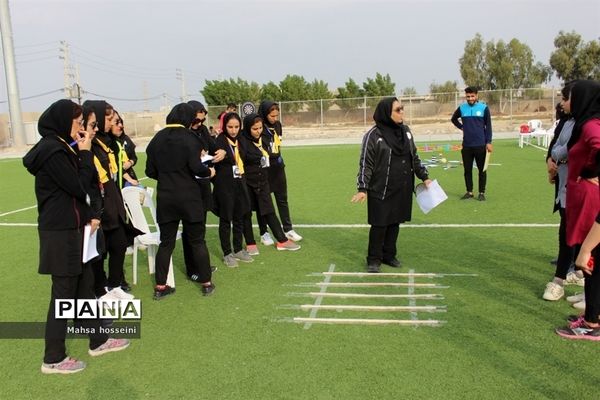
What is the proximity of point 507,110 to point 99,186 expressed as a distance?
117 feet

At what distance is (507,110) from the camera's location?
35.8 m

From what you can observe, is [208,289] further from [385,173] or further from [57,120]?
[57,120]

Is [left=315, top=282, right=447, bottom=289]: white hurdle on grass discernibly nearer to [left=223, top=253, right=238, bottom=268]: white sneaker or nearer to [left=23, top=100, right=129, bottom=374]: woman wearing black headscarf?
[left=223, top=253, right=238, bottom=268]: white sneaker

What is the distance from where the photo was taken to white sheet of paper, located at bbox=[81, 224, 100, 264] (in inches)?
149

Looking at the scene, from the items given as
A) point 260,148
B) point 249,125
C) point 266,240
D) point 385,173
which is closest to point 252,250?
point 266,240

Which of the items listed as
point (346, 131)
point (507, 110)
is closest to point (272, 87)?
point (346, 131)

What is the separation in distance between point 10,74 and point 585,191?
117 ft

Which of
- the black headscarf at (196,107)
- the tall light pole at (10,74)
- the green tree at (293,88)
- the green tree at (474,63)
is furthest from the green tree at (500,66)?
the black headscarf at (196,107)

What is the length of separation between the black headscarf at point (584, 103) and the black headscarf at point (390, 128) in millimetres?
2008

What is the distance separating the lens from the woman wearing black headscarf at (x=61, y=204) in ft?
11.6

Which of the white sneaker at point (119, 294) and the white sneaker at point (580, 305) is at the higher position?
the white sneaker at point (119, 294)

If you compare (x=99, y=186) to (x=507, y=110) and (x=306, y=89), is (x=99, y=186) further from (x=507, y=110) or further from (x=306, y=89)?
(x=306, y=89)

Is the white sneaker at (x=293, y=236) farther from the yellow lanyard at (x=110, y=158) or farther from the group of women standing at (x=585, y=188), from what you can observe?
the group of women standing at (x=585, y=188)

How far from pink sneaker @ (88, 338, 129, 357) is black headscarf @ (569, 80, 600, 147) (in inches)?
154
